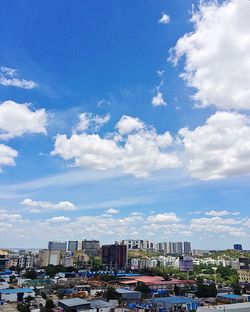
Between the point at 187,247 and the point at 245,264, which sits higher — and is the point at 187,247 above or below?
above

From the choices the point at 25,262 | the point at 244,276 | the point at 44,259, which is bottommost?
the point at 244,276

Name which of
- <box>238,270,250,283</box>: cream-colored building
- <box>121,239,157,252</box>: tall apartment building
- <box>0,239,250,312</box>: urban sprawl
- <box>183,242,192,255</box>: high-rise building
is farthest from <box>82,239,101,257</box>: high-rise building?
<box>238,270,250,283</box>: cream-colored building

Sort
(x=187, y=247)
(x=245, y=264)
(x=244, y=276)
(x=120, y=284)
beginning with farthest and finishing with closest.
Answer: (x=187, y=247)
(x=245, y=264)
(x=244, y=276)
(x=120, y=284)

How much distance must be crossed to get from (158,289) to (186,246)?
47367mm

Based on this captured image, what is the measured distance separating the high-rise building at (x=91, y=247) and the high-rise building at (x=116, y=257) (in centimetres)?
1172

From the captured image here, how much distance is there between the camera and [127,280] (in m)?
24.3

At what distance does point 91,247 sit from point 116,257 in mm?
14373

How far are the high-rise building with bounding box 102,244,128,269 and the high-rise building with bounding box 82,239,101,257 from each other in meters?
11.7

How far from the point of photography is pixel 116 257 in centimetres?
3609

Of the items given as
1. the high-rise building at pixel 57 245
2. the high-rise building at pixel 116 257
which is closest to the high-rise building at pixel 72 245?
the high-rise building at pixel 57 245

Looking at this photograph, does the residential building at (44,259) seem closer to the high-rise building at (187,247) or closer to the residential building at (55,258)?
the residential building at (55,258)

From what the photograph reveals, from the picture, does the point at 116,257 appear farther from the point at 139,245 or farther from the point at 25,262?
the point at 139,245

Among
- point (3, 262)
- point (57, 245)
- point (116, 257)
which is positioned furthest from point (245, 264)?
point (57, 245)

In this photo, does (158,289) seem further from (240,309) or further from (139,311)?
(240,309)
